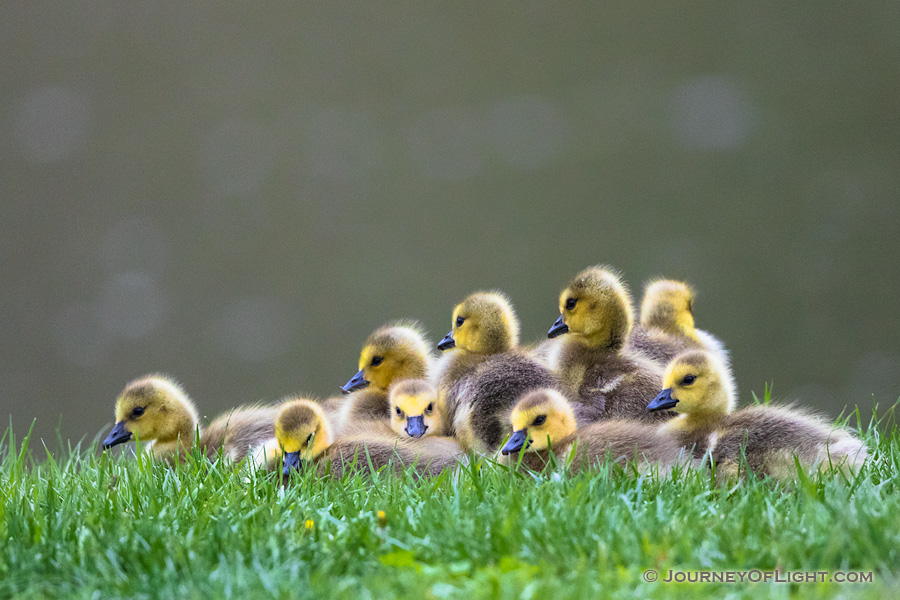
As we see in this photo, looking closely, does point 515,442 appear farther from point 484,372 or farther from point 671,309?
point 671,309

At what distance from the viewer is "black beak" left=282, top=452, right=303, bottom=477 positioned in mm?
2418

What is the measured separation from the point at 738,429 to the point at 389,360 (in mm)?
1279

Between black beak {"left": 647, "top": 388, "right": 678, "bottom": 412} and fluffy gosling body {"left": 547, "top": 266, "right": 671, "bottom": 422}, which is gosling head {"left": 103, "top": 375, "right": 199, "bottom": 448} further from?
black beak {"left": 647, "top": 388, "right": 678, "bottom": 412}

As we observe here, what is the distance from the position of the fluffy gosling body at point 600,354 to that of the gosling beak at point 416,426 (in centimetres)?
45

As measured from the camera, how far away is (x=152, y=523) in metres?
1.79

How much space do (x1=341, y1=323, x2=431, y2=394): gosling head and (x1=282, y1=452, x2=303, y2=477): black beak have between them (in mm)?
665

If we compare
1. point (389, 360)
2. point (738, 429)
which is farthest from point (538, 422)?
point (389, 360)

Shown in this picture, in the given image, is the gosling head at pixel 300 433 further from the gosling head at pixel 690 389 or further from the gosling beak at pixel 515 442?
the gosling head at pixel 690 389

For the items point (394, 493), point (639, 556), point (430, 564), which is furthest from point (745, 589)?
point (394, 493)

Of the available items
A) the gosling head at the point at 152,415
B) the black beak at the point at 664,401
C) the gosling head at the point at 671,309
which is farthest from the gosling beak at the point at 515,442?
the gosling head at the point at 152,415

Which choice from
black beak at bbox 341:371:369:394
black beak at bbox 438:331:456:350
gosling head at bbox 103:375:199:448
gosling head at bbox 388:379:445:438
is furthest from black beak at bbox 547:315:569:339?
gosling head at bbox 103:375:199:448

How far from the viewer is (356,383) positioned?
10.2 feet

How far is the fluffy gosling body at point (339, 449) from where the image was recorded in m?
2.44

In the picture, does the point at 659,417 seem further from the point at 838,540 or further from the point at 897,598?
the point at 897,598
